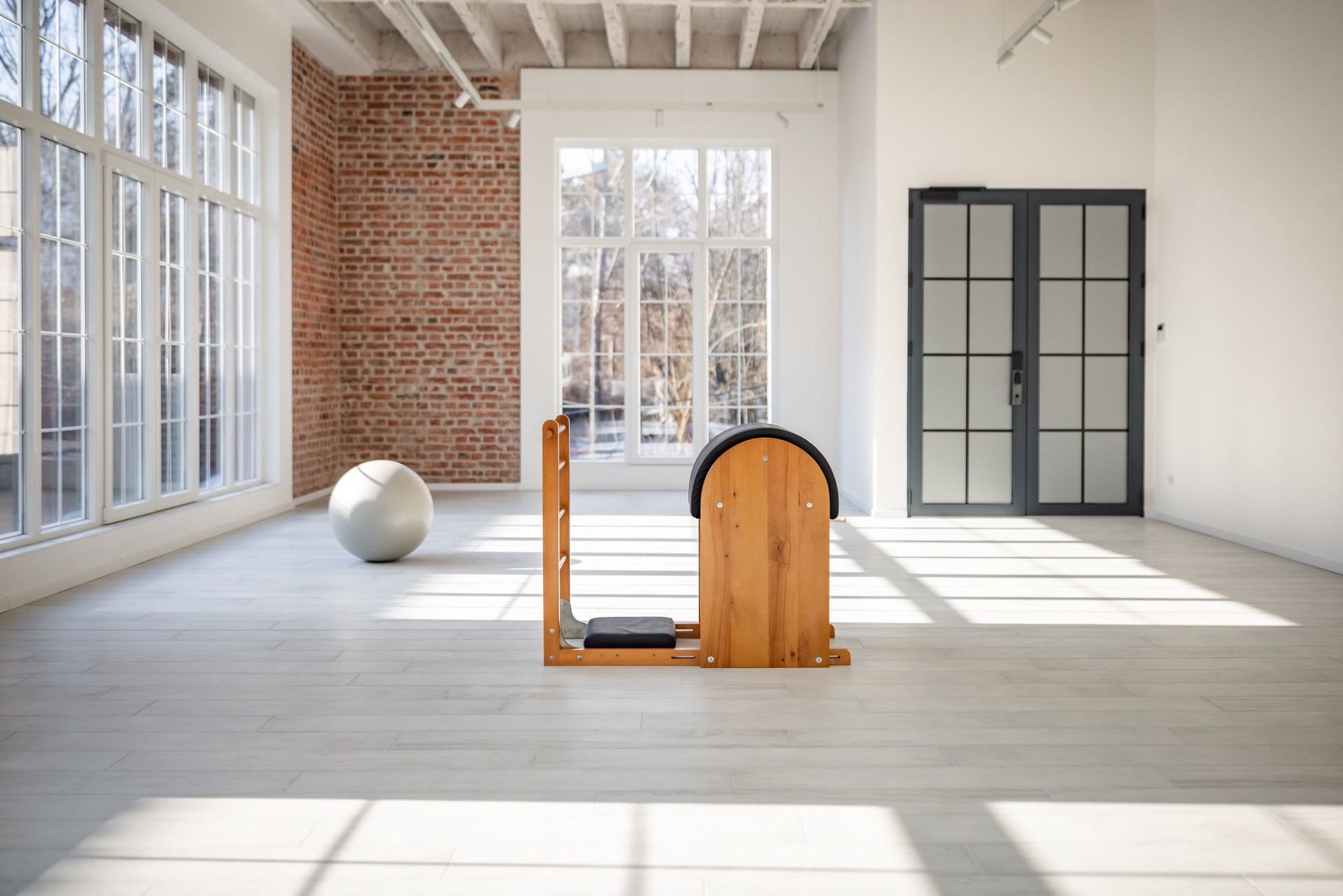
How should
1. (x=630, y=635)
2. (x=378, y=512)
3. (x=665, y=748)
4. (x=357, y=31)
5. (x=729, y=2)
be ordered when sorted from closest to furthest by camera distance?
(x=665, y=748) < (x=630, y=635) < (x=378, y=512) < (x=729, y=2) < (x=357, y=31)

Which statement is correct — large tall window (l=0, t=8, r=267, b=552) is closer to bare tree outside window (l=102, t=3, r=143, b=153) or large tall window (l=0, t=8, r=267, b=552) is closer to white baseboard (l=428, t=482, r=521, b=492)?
bare tree outside window (l=102, t=3, r=143, b=153)

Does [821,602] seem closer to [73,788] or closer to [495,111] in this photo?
[73,788]

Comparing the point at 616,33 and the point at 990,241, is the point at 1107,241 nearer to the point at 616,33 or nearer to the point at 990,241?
the point at 990,241

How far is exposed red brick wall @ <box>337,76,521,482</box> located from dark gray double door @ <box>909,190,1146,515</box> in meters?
4.00

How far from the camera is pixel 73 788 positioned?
110 inches

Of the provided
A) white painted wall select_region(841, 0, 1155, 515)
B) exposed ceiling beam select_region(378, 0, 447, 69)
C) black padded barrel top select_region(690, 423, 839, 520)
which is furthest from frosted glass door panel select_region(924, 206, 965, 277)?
black padded barrel top select_region(690, 423, 839, 520)

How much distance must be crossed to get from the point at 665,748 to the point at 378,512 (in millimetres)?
3431

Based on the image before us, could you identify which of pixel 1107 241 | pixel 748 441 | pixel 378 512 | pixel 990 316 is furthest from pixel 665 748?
A: pixel 1107 241

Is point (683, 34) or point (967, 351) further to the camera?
point (683, 34)

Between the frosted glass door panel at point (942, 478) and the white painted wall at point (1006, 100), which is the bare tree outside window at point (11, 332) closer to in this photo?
the white painted wall at point (1006, 100)

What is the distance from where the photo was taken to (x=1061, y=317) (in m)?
8.34

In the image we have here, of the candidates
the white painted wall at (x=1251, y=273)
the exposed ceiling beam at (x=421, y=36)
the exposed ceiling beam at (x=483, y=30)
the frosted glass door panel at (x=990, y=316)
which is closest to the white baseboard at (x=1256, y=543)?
the white painted wall at (x=1251, y=273)

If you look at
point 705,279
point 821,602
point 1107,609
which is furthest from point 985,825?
point 705,279

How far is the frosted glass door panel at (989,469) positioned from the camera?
27.5ft
